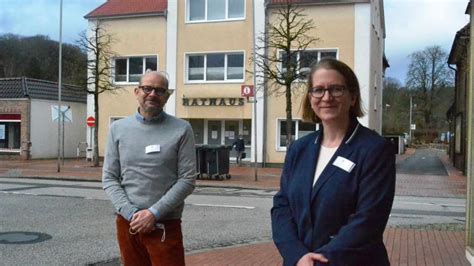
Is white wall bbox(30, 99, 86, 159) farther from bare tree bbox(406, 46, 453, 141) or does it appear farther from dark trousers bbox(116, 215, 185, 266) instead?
bare tree bbox(406, 46, 453, 141)

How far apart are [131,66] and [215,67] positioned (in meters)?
4.71

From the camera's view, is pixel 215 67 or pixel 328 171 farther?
pixel 215 67

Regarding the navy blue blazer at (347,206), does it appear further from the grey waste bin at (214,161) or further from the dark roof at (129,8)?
the dark roof at (129,8)

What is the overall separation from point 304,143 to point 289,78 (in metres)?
18.4

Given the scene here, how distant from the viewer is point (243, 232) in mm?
9227

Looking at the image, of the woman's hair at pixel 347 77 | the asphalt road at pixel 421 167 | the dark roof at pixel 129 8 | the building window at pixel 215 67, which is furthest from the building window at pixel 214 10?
the woman's hair at pixel 347 77

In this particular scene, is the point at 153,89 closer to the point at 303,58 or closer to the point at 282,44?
the point at 282,44

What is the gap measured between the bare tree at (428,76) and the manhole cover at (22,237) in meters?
72.0

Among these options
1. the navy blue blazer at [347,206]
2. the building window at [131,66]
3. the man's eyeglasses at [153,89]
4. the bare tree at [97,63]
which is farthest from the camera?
the building window at [131,66]

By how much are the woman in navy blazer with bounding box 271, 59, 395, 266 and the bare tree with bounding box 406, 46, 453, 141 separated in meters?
75.7

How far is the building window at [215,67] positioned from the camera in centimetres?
2708

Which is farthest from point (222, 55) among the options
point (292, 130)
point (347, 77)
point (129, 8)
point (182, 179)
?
point (347, 77)

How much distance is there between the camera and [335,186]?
2502 mm

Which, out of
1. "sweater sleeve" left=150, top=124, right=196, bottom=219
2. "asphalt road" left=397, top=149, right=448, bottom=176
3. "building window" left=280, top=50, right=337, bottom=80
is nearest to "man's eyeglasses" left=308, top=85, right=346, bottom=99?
"sweater sleeve" left=150, top=124, right=196, bottom=219
